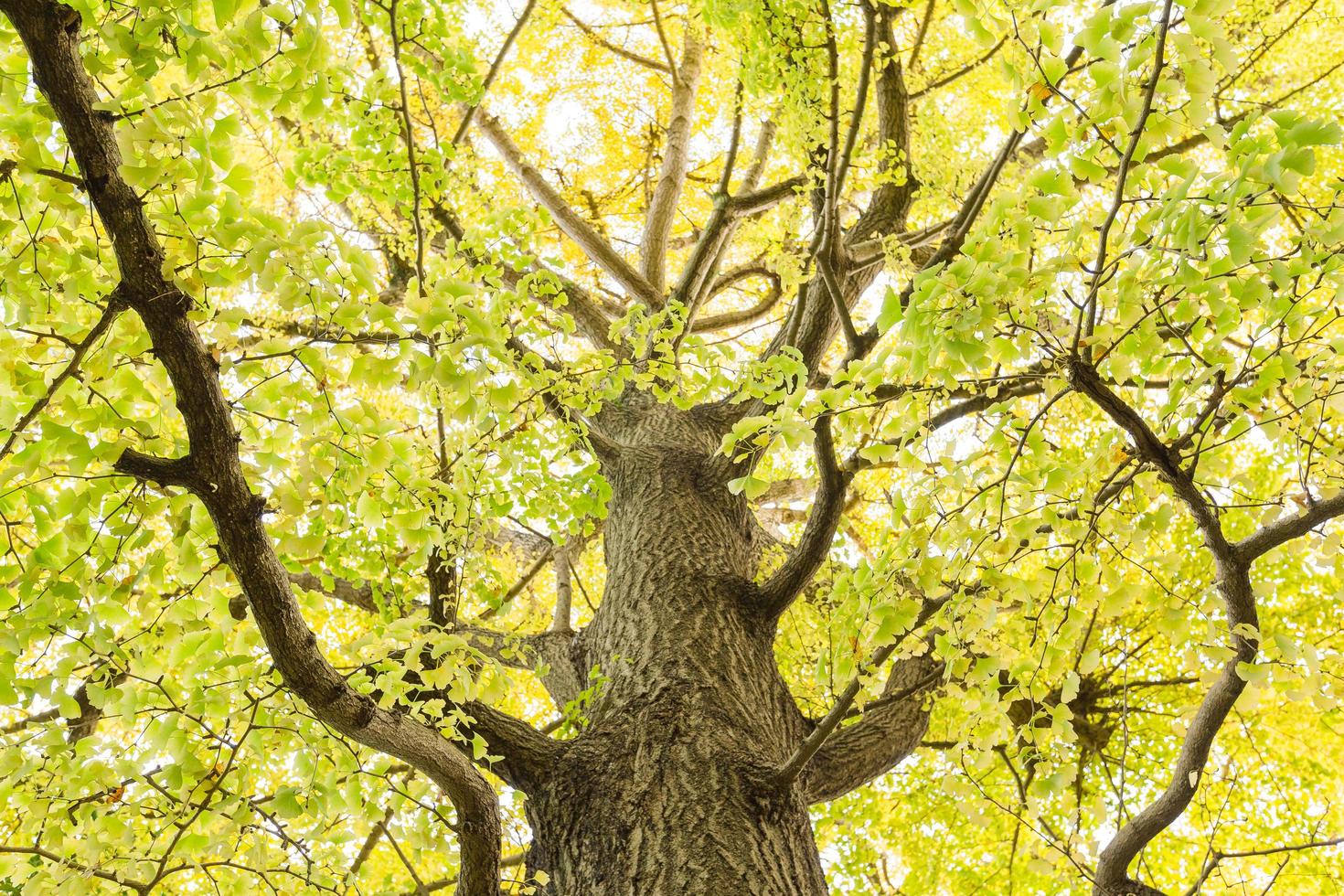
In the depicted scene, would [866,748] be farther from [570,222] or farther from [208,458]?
[570,222]

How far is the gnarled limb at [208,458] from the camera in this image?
178 centimetres

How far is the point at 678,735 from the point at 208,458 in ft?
6.17

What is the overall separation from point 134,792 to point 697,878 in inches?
70.5

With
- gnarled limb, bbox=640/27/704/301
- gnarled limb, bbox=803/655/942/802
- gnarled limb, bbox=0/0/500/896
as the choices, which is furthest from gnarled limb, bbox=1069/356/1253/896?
gnarled limb, bbox=640/27/704/301

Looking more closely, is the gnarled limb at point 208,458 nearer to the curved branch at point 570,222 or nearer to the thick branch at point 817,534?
the thick branch at point 817,534

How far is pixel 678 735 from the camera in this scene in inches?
124

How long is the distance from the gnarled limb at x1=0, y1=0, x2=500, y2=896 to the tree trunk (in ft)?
1.37

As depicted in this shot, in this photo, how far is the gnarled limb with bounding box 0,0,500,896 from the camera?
1.78 meters

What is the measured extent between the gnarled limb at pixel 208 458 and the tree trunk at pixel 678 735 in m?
0.42

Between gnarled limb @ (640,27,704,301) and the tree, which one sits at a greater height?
gnarled limb @ (640,27,704,301)

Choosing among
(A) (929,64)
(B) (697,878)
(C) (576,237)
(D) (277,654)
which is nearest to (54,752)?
(D) (277,654)

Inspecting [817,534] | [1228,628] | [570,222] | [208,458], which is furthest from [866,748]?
[570,222]

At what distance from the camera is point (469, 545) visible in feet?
10.8

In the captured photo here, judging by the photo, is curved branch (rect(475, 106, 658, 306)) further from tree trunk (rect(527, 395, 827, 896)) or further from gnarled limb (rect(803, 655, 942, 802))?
gnarled limb (rect(803, 655, 942, 802))
